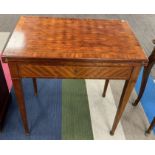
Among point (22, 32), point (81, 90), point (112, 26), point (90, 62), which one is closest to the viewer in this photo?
point (90, 62)

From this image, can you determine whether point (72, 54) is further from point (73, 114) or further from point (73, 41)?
point (73, 114)

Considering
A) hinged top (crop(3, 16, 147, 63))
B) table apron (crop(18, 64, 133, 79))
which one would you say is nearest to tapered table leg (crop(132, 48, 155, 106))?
hinged top (crop(3, 16, 147, 63))

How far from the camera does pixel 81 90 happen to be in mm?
1670

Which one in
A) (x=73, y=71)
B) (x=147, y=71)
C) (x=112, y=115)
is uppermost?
(x=73, y=71)

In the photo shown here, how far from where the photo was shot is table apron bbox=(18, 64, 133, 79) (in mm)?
888

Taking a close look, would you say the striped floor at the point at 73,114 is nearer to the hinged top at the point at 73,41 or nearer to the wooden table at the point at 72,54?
the wooden table at the point at 72,54

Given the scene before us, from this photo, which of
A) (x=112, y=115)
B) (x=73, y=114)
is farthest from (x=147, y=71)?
(x=73, y=114)

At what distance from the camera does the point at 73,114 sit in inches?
56.9

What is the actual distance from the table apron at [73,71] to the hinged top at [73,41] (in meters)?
0.06

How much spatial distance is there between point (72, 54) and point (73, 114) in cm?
72

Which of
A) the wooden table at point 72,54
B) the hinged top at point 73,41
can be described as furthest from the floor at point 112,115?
the hinged top at point 73,41
